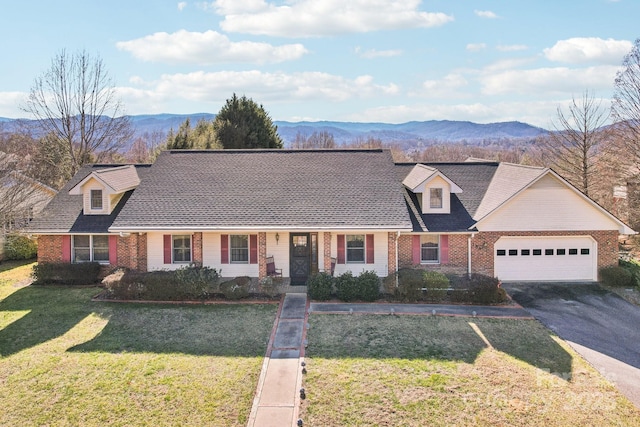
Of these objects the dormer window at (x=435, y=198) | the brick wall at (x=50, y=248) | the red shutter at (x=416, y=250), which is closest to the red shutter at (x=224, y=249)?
the brick wall at (x=50, y=248)

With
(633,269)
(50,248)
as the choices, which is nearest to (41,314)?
(50,248)

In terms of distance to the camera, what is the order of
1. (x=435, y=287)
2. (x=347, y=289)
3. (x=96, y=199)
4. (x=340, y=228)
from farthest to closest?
(x=96, y=199)
(x=340, y=228)
(x=435, y=287)
(x=347, y=289)

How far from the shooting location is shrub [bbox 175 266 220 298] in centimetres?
1706

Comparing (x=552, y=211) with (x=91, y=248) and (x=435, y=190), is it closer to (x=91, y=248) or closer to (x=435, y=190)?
(x=435, y=190)

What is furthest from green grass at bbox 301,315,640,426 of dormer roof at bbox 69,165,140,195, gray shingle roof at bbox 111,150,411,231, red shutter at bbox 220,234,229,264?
dormer roof at bbox 69,165,140,195

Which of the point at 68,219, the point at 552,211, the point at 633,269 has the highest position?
the point at 552,211

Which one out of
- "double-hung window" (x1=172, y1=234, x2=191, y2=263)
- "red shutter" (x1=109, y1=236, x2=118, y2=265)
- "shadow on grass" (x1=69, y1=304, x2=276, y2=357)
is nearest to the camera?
"shadow on grass" (x1=69, y1=304, x2=276, y2=357)

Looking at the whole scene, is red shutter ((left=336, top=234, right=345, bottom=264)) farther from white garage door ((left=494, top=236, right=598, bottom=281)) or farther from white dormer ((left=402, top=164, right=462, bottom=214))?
white garage door ((left=494, top=236, right=598, bottom=281))

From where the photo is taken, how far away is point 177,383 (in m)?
10.7

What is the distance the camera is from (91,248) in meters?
20.2

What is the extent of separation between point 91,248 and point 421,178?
1530cm

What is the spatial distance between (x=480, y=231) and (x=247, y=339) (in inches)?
440

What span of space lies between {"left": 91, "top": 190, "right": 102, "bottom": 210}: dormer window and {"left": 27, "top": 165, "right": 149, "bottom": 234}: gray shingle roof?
51 centimetres

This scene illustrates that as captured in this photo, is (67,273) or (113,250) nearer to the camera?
(67,273)
